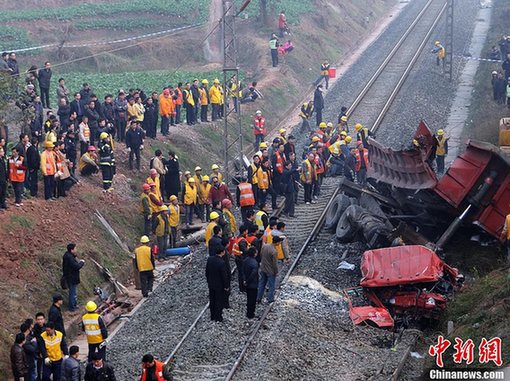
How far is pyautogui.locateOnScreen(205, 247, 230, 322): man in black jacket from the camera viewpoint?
1720 cm

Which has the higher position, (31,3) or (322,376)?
(322,376)

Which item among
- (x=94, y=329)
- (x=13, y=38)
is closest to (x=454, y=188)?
(x=94, y=329)

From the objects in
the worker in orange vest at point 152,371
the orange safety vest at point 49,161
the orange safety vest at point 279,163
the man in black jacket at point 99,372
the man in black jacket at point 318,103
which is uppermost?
the worker in orange vest at point 152,371

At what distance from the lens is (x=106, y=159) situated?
24.7 m

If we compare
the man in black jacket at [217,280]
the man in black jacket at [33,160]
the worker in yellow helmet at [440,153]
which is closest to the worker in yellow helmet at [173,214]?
the man in black jacket at [33,160]

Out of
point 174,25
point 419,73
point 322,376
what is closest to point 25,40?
point 174,25

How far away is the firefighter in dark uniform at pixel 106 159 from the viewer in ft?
80.2

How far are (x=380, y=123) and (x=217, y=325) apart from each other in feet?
63.6

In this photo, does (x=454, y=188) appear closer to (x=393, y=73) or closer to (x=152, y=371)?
(x=152, y=371)

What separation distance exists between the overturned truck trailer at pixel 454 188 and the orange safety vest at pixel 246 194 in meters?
3.49

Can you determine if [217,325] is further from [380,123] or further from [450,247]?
[380,123]

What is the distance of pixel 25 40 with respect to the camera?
48.6m

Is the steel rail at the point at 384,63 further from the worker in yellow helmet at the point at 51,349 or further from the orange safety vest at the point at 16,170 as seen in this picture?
the worker in yellow helmet at the point at 51,349

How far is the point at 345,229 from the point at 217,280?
220 inches
